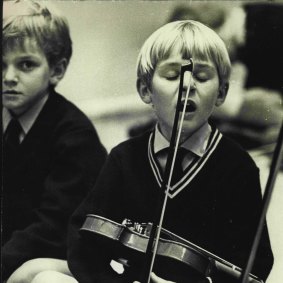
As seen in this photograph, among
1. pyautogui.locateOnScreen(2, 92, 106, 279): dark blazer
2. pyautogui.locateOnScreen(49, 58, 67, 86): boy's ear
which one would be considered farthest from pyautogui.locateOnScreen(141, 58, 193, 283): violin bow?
pyautogui.locateOnScreen(49, 58, 67, 86): boy's ear

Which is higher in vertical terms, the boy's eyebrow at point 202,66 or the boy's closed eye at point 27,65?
the boy's eyebrow at point 202,66

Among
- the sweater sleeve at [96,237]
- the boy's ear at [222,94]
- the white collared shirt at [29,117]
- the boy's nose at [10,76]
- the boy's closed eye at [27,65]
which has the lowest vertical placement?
the sweater sleeve at [96,237]

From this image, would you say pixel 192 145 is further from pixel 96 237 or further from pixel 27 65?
pixel 27 65

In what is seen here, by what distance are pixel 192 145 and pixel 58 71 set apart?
2.08 feet

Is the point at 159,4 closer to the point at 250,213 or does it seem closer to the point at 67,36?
the point at 67,36

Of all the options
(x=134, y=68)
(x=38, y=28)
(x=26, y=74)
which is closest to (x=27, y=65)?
(x=26, y=74)

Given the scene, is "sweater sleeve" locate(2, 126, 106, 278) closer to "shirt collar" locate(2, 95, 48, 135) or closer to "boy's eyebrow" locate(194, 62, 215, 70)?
"shirt collar" locate(2, 95, 48, 135)

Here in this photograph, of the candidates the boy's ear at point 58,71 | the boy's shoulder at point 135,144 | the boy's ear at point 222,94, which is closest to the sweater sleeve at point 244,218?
the boy's ear at point 222,94

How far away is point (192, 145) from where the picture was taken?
95.3 inches

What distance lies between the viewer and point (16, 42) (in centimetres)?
270

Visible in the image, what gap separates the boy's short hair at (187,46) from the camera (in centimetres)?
243

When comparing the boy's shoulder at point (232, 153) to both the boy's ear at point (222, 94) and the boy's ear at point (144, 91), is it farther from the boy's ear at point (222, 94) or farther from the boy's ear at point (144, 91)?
the boy's ear at point (144, 91)

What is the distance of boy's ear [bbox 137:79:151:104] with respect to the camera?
2.52 meters

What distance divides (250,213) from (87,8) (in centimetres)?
102
